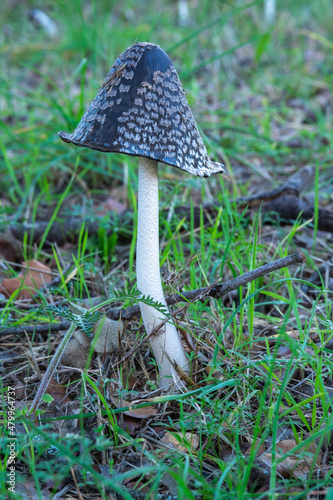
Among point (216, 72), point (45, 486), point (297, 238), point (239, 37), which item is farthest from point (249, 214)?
point (239, 37)

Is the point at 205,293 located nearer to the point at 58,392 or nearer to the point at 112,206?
the point at 58,392

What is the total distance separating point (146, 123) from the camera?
2.07 metres

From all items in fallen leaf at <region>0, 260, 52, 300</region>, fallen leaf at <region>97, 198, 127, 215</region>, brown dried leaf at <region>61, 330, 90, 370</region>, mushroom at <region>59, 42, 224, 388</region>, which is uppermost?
mushroom at <region>59, 42, 224, 388</region>

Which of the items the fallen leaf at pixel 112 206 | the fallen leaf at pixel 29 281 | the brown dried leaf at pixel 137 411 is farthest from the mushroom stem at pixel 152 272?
the fallen leaf at pixel 112 206

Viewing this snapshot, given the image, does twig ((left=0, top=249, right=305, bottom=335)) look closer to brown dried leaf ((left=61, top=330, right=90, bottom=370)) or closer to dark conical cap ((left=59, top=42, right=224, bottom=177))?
brown dried leaf ((left=61, top=330, right=90, bottom=370))

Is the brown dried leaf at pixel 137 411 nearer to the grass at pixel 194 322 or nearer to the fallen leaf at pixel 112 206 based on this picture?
the grass at pixel 194 322

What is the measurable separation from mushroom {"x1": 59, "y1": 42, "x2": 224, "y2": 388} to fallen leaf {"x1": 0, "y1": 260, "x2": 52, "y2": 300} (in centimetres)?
132

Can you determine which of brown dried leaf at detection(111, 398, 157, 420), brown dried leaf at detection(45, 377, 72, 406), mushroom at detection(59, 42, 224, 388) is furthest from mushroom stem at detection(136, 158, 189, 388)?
brown dried leaf at detection(45, 377, 72, 406)

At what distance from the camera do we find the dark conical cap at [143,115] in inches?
80.8

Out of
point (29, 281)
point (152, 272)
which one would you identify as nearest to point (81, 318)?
point (152, 272)

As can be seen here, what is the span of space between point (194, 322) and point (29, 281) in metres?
1.40

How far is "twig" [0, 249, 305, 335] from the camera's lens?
225 cm

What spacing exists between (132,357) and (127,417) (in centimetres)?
34

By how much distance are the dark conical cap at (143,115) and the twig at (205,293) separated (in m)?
0.59
